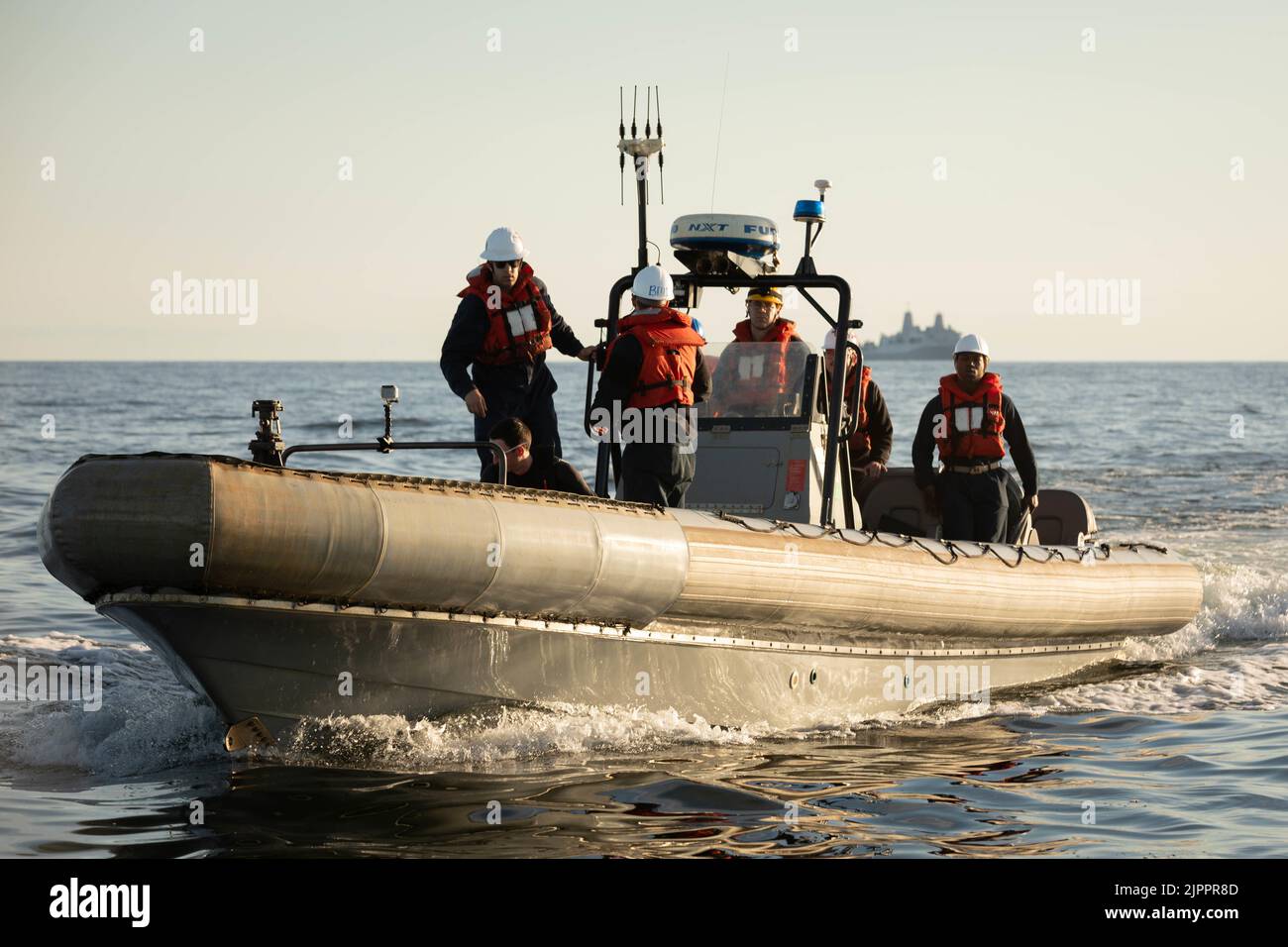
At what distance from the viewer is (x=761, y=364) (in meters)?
8.38

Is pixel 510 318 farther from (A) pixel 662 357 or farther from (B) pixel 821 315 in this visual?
(B) pixel 821 315

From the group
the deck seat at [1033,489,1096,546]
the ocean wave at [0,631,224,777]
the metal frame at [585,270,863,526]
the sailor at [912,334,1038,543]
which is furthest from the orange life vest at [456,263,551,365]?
the deck seat at [1033,489,1096,546]

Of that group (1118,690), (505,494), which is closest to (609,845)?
(505,494)

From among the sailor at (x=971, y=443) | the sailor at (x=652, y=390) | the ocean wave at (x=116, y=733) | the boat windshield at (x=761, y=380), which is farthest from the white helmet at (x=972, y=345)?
the ocean wave at (x=116, y=733)

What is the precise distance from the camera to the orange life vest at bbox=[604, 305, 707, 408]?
23.2 feet

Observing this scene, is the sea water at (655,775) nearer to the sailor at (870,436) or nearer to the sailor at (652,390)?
the sailor at (652,390)

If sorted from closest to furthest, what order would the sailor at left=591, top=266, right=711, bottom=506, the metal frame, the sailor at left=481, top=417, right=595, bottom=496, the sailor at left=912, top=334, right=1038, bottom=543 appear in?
1. the sailor at left=481, top=417, right=595, bottom=496
2. the sailor at left=591, top=266, right=711, bottom=506
3. the metal frame
4. the sailor at left=912, top=334, right=1038, bottom=543

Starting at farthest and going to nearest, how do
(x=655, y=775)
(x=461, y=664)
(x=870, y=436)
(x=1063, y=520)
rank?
(x=1063, y=520) < (x=870, y=436) < (x=655, y=775) < (x=461, y=664)

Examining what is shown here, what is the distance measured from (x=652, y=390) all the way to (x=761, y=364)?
143 cm

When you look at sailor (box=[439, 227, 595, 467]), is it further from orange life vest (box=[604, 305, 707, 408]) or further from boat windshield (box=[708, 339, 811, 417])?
boat windshield (box=[708, 339, 811, 417])

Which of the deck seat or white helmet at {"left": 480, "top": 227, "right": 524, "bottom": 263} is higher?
white helmet at {"left": 480, "top": 227, "right": 524, "bottom": 263}

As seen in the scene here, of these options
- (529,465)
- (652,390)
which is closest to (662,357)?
(652,390)

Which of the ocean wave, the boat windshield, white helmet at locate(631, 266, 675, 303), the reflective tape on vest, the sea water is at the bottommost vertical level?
the sea water
